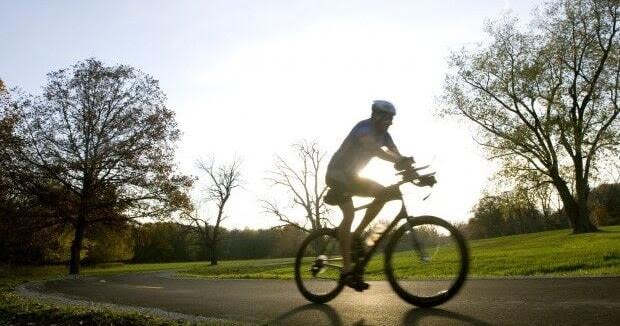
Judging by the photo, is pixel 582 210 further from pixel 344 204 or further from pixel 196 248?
pixel 196 248

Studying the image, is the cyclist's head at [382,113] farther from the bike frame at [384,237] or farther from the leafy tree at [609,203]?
the leafy tree at [609,203]

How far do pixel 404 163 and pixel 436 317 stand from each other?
1.50 meters

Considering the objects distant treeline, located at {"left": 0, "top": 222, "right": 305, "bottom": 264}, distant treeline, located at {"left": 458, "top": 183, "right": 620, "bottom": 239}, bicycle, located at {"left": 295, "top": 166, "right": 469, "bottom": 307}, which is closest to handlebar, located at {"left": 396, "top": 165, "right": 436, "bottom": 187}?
bicycle, located at {"left": 295, "top": 166, "right": 469, "bottom": 307}

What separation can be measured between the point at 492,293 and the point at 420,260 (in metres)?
1.41

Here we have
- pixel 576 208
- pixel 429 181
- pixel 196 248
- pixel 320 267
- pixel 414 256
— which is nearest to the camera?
pixel 429 181

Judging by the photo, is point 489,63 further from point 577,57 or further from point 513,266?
point 513,266

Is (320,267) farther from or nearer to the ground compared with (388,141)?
nearer to the ground

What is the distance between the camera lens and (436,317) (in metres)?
4.36

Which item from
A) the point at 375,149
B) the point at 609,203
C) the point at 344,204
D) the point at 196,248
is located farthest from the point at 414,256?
the point at 609,203

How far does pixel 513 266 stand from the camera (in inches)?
578

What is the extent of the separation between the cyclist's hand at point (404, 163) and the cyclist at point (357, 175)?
81mm

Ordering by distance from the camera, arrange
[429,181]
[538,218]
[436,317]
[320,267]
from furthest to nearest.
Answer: [538,218] → [320,267] → [429,181] → [436,317]

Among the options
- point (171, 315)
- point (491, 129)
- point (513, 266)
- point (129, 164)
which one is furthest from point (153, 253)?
point (171, 315)

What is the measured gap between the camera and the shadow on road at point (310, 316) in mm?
4650
